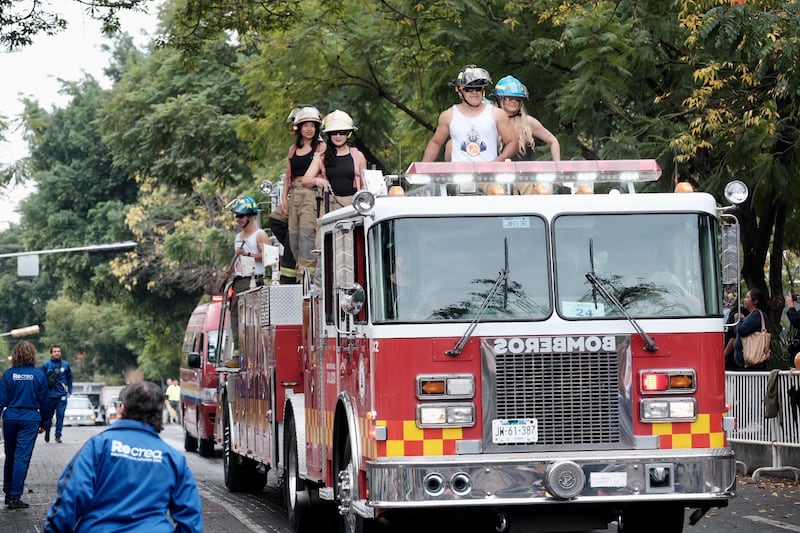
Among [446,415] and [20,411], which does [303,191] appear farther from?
[20,411]

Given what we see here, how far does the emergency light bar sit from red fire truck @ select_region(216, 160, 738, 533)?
0.02 meters

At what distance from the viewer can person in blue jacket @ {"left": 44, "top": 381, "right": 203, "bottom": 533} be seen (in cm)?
615

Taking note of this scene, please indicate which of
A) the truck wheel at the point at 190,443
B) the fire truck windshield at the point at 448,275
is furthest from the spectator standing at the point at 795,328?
the truck wheel at the point at 190,443

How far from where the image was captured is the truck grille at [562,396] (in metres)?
10.0

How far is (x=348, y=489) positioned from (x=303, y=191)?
12.9 ft

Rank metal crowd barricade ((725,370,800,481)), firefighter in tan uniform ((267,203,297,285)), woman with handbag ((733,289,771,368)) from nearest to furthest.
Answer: firefighter in tan uniform ((267,203,297,285))
metal crowd barricade ((725,370,800,481))
woman with handbag ((733,289,771,368))

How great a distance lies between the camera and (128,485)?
6223 millimetres

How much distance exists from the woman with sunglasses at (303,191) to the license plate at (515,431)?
11.9 feet

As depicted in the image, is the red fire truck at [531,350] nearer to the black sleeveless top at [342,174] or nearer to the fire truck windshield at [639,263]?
the fire truck windshield at [639,263]

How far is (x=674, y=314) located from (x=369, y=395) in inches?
87.3

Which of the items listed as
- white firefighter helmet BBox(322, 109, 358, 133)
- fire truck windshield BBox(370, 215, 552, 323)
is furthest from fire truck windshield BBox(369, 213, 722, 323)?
white firefighter helmet BBox(322, 109, 358, 133)

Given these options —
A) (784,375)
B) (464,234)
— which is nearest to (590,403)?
(464,234)

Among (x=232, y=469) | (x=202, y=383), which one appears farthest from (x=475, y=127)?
(x=202, y=383)

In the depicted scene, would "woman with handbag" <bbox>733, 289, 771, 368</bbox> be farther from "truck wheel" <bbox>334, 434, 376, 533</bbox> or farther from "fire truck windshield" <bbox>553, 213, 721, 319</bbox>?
"truck wheel" <bbox>334, 434, 376, 533</bbox>
